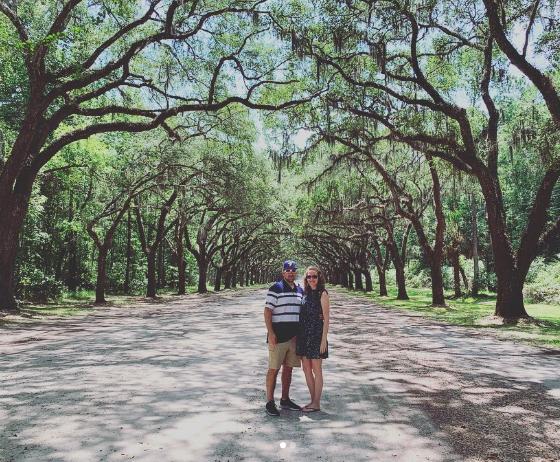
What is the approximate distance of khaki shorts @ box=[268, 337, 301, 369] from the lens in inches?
220

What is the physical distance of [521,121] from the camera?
16.7 metres

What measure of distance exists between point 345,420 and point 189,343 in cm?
622

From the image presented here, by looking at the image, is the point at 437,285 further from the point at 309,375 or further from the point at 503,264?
the point at 309,375

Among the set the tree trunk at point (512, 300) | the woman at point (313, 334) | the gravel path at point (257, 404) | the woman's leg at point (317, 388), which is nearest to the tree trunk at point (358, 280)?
the tree trunk at point (512, 300)

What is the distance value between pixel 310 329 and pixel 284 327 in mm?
299

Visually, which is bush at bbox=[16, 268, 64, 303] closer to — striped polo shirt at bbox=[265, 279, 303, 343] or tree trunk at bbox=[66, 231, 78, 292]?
tree trunk at bbox=[66, 231, 78, 292]

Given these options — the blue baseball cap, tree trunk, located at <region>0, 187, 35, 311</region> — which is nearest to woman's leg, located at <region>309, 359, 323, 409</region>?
the blue baseball cap

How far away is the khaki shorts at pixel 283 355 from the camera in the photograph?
18.3 feet

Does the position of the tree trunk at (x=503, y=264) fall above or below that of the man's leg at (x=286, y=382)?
above

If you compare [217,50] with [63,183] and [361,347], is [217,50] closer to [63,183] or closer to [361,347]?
[361,347]

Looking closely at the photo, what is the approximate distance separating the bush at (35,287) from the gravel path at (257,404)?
1402 cm

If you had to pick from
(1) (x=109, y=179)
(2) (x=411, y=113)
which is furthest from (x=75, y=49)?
(2) (x=411, y=113)

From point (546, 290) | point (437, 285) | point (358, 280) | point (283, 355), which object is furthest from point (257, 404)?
point (358, 280)

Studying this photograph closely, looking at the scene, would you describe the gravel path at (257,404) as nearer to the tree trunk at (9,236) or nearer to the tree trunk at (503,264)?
the tree trunk at (503,264)
